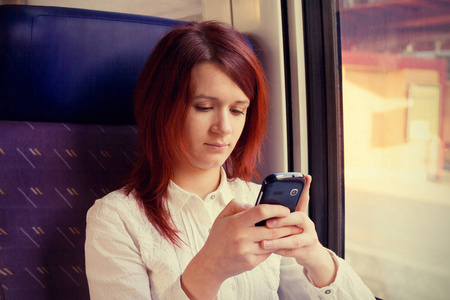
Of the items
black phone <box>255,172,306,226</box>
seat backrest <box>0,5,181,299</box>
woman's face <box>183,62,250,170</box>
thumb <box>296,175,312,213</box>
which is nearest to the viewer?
black phone <box>255,172,306,226</box>

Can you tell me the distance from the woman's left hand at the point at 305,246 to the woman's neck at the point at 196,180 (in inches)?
12.8

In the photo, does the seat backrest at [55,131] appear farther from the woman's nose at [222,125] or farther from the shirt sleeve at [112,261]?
the woman's nose at [222,125]

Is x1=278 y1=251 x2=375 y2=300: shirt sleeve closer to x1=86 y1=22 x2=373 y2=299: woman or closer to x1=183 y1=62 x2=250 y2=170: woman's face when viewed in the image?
x1=86 y1=22 x2=373 y2=299: woman

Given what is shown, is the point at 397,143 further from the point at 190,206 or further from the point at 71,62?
the point at 71,62

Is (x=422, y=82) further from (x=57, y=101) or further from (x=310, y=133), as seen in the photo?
(x=57, y=101)

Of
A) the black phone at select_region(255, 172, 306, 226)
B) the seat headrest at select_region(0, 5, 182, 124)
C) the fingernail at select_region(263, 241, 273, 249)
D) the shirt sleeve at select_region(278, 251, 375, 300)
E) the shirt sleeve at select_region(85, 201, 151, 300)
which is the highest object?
the seat headrest at select_region(0, 5, 182, 124)

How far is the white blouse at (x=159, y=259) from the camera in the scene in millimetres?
939

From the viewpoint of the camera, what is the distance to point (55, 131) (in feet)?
3.79

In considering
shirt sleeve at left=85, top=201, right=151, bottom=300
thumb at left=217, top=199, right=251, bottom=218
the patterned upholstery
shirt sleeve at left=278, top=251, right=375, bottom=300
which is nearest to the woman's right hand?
thumb at left=217, top=199, right=251, bottom=218

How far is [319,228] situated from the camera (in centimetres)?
144

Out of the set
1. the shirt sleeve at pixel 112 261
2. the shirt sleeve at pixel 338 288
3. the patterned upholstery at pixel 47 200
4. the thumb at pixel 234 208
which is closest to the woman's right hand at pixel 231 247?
the thumb at pixel 234 208

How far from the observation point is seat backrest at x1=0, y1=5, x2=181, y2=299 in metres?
1.08

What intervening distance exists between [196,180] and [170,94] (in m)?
0.27

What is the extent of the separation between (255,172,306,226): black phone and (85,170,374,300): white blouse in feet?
0.92
